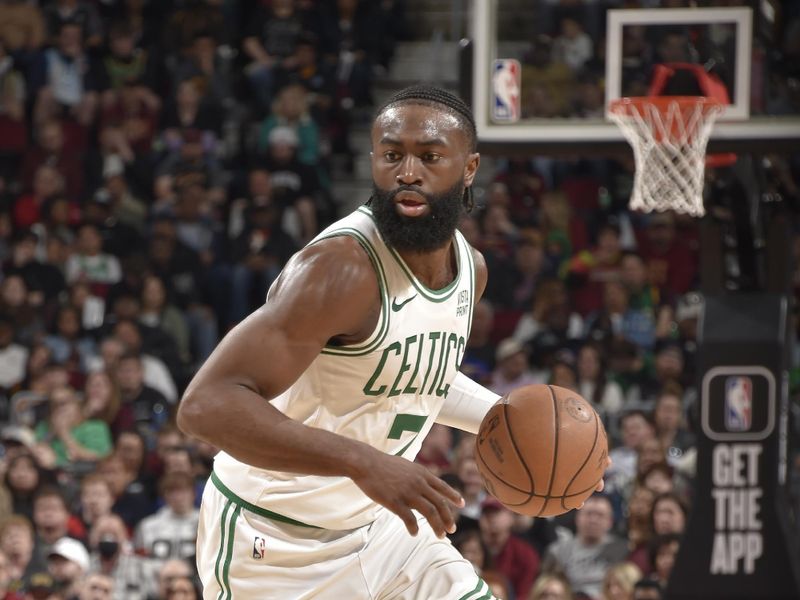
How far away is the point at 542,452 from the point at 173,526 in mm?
4772

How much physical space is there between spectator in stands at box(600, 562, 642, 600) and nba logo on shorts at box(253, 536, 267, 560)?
3851 millimetres

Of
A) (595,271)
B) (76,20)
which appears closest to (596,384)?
(595,271)

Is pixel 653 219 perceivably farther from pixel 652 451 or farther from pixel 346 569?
pixel 346 569

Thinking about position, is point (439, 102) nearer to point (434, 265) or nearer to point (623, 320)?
point (434, 265)

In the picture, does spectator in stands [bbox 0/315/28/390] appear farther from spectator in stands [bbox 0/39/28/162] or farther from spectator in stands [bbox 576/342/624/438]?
spectator in stands [bbox 576/342/624/438]

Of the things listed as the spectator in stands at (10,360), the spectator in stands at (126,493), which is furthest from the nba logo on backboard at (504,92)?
the spectator in stands at (10,360)

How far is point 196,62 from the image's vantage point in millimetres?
12562

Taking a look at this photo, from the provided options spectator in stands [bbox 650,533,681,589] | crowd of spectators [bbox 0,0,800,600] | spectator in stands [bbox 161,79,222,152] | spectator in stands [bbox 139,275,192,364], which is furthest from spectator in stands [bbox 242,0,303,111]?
spectator in stands [bbox 650,533,681,589]

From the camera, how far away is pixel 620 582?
7270 millimetres

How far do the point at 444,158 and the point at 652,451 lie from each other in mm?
5014

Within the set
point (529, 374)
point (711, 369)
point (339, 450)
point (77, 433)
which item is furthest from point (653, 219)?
point (339, 450)

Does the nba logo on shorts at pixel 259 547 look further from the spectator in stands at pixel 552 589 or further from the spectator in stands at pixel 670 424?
the spectator in stands at pixel 670 424

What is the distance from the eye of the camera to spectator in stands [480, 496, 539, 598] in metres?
7.74

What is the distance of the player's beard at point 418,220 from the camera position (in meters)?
3.63
